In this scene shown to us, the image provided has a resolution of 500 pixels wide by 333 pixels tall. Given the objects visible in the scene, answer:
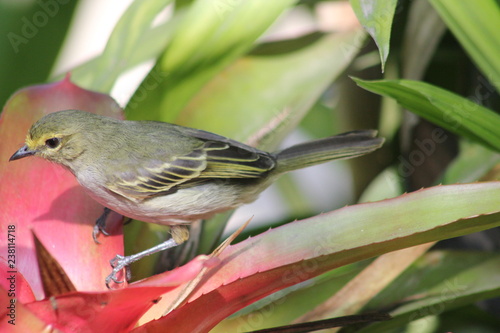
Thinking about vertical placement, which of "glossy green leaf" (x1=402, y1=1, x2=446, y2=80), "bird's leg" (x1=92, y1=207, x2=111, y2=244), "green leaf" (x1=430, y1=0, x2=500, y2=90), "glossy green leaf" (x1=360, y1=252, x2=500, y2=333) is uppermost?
→ "glossy green leaf" (x1=402, y1=1, x2=446, y2=80)

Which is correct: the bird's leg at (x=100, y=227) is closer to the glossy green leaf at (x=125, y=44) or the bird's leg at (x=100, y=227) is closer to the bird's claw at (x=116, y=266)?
the bird's claw at (x=116, y=266)

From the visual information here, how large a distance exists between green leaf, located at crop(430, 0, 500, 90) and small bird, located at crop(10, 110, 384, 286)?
0.30m

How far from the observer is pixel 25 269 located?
877 millimetres

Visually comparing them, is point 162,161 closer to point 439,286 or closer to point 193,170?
point 193,170

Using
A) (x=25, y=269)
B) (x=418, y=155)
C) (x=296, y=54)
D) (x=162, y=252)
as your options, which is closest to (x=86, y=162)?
(x=162, y=252)

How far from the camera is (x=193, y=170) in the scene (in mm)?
1248

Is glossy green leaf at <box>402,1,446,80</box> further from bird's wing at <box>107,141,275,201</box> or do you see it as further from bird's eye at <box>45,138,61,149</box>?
bird's eye at <box>45,138,61,149</box>

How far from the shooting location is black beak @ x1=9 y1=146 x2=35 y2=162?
0.96 m

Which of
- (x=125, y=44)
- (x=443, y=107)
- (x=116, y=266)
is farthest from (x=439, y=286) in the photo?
(x=125, y=44)

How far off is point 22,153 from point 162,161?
31 cm

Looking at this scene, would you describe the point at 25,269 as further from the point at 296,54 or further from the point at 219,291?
the point at 296,54

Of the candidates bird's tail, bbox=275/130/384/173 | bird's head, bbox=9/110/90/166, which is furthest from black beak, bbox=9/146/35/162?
bird's tail, bbox=275/130/384/173

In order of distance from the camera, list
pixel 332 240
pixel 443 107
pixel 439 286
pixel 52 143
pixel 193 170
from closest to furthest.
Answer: pixel 332 240 → pixel 443 107 → pixel 439 286 → pixel 52 143 → pixel 193 170

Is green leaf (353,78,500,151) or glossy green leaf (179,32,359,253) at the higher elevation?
glossy green leaf (179,32,359,253)
